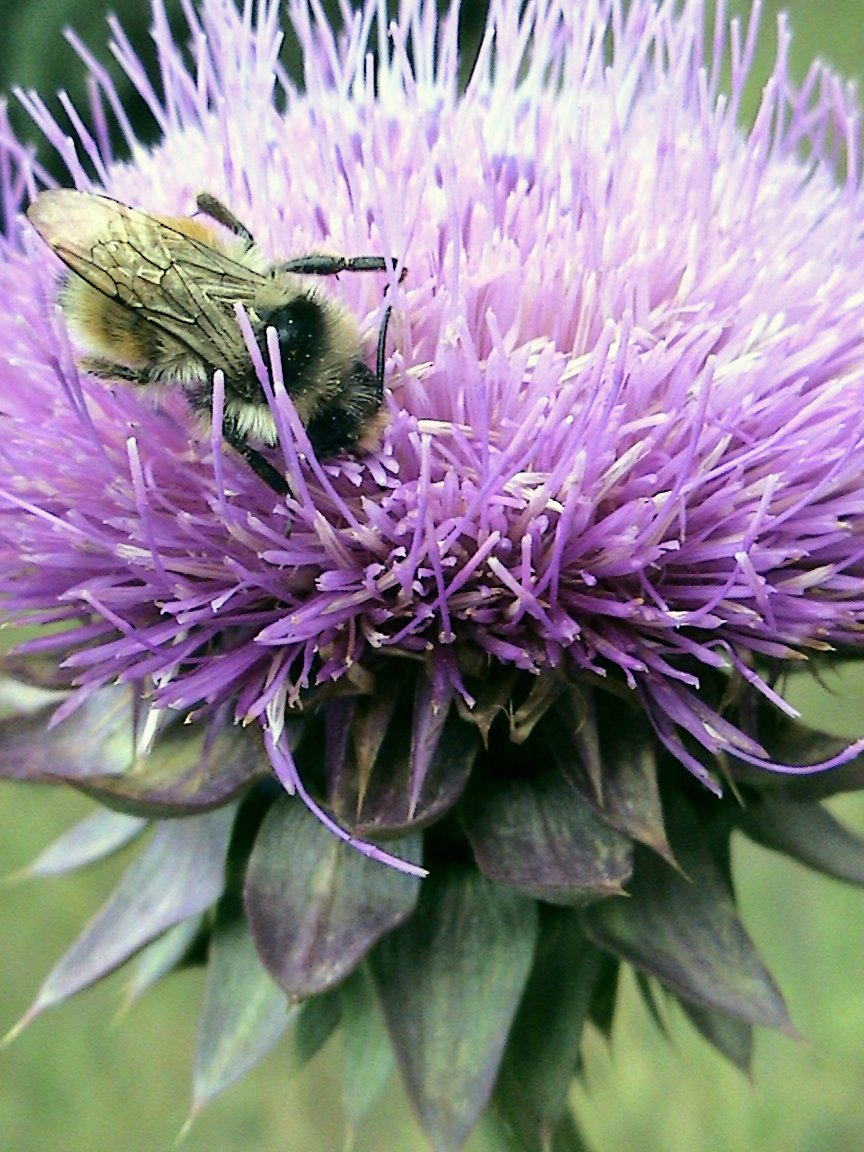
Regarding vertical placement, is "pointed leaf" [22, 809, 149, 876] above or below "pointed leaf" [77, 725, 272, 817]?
below

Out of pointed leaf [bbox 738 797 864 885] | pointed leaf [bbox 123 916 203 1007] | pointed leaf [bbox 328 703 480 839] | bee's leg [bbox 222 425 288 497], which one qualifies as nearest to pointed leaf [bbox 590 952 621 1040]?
pointed leaf [bbox 738 797 864 885]

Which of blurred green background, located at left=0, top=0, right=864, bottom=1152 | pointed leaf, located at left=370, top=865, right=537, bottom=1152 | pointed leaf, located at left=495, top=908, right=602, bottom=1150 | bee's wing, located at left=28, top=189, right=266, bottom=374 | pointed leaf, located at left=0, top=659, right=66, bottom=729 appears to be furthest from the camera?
blurred green background, located at left=0, top=0, right=864, bottom=1152

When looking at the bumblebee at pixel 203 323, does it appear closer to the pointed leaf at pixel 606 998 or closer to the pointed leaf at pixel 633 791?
the pointed leaf at pixel 633 791

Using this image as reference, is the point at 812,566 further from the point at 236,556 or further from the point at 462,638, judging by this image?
the point at 236,556

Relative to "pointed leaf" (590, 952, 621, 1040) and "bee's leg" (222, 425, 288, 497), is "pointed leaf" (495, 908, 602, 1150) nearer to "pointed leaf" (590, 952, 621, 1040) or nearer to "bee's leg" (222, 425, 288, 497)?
"pointed leaf" (590, 952, 621, 1040)

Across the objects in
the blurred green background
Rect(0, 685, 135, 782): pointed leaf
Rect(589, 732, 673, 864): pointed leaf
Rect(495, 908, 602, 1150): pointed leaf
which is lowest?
the blurred green background

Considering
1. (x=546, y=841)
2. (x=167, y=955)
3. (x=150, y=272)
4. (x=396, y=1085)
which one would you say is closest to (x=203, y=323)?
(x=150, y=272)
